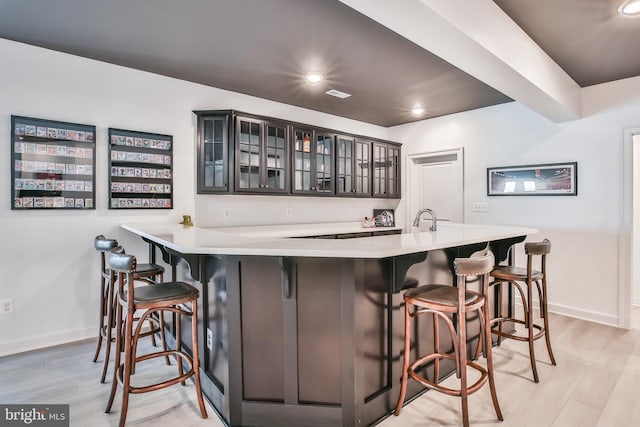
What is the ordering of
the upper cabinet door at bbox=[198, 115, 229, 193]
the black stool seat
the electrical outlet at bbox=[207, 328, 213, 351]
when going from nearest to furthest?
the electrical outlet at bbox=[207, 328, 213, 351], the black stool seat, the upper cabinet door at bbox=[198, 115, 229, 193]

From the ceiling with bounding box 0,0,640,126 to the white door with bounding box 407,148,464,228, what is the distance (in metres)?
1.31

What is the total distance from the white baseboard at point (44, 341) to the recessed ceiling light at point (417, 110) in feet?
14.5

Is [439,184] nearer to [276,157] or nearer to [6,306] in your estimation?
[276,157]

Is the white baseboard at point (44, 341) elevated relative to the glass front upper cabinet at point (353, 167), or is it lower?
lower

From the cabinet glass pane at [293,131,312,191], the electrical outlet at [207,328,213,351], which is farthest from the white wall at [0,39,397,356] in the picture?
the electrical outlet at [207,328,213,351]

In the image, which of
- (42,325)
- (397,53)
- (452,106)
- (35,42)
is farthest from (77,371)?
(452,106)

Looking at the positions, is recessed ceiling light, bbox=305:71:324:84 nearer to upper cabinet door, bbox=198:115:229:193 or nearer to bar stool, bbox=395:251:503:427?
upper cabinet door, bbox=198:115:229:193

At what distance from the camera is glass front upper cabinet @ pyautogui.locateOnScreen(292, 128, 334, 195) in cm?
419

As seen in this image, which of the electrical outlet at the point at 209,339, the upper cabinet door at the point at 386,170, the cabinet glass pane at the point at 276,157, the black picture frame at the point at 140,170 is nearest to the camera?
A: the electrical outlet at the point at 209,339

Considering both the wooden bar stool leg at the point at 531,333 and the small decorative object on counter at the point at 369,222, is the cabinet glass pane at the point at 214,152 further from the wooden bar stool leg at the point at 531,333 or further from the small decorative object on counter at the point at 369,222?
the wooden bar stool leg at the point at 531,333

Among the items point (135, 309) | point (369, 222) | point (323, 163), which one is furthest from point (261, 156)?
point (135, 309)

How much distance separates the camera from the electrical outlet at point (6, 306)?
2.70m

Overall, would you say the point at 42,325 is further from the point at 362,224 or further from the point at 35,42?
the point at 362,224
